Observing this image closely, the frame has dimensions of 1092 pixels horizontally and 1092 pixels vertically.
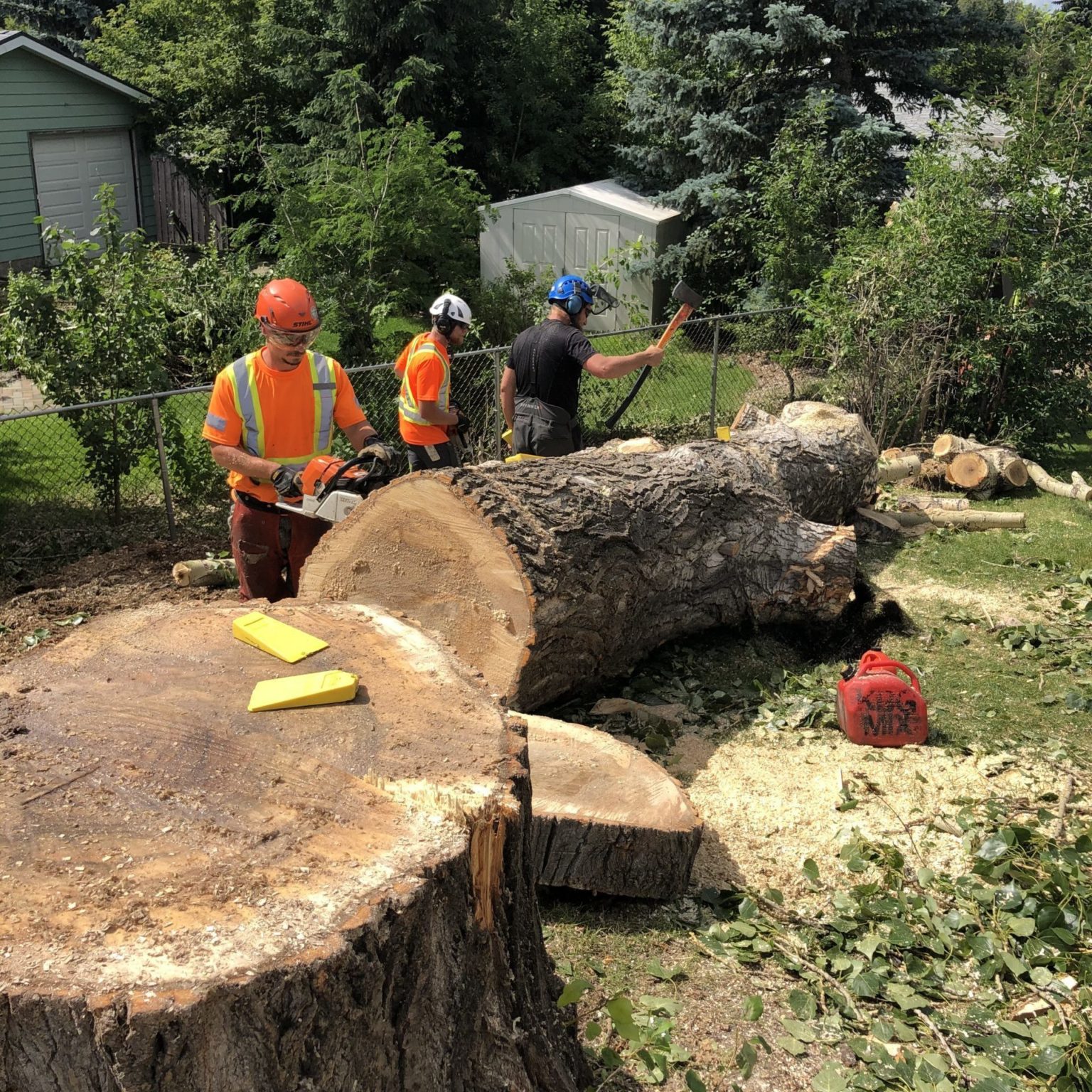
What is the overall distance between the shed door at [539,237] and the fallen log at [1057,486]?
7.84 m

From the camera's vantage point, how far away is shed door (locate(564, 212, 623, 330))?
51.6ft

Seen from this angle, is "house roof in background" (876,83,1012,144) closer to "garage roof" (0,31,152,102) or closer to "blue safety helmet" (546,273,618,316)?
"blue safety helmet" (546,273,618,316)

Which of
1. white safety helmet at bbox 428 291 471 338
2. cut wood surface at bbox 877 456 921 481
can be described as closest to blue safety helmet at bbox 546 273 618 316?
white safety helmet at bbox 428 291 471 338

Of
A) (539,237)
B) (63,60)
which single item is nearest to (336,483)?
(539,237)

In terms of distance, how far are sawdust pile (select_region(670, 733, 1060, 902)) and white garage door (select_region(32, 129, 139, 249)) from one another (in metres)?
16.8

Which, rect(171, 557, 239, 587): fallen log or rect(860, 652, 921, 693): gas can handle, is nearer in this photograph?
rect(860, 652, 921, 693): gas can handle

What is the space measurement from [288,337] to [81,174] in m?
16.9

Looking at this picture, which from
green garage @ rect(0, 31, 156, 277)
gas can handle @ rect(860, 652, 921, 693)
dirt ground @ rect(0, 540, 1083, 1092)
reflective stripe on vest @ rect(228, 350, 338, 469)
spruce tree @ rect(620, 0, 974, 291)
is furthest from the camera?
green garage @ rect(0, 31, 156, 277)

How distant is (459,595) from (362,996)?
8.60ft

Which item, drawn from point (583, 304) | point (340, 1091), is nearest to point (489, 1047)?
point (340, 1091)

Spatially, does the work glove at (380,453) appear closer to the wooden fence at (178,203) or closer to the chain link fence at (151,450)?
the chain link fence at (151,450)

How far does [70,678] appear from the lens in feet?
9.31

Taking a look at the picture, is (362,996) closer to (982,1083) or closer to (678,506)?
(982,1083)

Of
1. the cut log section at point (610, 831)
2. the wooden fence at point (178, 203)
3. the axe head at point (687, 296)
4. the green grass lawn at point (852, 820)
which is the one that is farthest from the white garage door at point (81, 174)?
the cut log section at point (610, 831)
